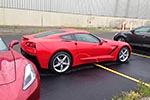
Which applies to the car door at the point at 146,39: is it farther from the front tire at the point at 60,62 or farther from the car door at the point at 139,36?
the front tire at the point at 60,62

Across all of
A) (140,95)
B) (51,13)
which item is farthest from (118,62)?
(51,13)

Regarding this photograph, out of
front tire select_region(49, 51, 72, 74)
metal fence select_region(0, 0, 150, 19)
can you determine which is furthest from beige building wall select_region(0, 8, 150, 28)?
front tire select_region(49, 51, 72, 74)

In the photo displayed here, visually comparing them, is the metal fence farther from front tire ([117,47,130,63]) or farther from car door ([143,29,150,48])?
front tire ([117,47,130,63])

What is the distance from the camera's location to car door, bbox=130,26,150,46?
9729 millimetres

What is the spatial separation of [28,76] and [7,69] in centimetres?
30

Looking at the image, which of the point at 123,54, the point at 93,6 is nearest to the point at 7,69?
the point at 123,54

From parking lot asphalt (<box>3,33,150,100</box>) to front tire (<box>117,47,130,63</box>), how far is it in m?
0.33

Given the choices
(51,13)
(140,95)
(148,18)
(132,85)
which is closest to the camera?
(140,95)

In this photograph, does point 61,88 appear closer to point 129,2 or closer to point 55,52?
point 55,52

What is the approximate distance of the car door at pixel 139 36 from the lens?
9.73 meters

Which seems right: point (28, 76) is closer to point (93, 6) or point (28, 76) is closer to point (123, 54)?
point (123, 54)

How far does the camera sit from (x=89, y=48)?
6566 millimetres

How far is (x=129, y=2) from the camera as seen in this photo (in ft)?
89.6

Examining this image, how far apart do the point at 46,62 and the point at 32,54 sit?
436 millimetres
